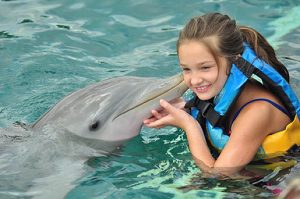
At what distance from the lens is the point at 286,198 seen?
2760 millimetres

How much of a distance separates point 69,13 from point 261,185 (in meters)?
6.39

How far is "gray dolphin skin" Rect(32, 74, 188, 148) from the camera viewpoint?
607cm

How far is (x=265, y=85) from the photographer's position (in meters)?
5.68

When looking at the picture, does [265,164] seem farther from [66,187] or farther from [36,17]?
Answer: [36,17]

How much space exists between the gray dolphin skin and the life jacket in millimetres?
486

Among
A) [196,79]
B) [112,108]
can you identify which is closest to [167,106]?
[196,79]

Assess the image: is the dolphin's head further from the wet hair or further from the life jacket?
the wet hair

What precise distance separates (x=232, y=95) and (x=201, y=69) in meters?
0.39

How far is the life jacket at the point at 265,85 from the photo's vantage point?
219 inches

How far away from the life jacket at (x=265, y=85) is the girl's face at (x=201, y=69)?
104mm

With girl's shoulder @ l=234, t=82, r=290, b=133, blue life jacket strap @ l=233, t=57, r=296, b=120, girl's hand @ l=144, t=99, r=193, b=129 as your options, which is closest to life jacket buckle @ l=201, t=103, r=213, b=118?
girl's hand @ l=144, t=99, r=193, b=129

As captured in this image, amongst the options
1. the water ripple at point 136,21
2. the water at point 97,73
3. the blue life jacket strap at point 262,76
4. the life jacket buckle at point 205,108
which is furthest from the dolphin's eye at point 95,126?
the water ripple at point 136,21

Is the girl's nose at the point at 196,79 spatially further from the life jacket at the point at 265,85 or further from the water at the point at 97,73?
the water at the point at 97,73

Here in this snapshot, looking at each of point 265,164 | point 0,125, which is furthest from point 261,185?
point 0,125
